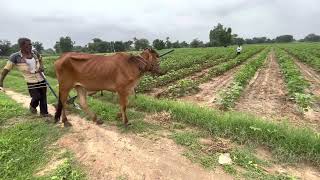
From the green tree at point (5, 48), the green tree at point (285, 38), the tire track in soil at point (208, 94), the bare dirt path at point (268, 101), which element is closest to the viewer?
the bare dirt path at point (268, 101)

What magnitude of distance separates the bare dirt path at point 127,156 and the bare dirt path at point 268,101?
433 cm

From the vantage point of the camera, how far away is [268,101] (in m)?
12.6

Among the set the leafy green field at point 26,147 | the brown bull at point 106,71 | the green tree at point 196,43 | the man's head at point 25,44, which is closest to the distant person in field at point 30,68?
the man's head at point 25,44

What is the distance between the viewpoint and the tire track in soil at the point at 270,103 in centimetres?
1042

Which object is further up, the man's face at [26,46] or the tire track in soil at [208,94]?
the man's face at [26,46]

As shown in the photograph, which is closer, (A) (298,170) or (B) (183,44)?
(A) (298,170)

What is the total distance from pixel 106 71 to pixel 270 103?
6121 millimetres

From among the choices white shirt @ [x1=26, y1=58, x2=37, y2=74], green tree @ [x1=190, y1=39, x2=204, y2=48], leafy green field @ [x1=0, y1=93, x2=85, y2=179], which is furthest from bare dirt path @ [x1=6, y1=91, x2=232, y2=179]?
green tree @ [x1=190, y1=39, x2=204, y2=48]

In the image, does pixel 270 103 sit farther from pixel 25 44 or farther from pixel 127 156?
pixel 25 44

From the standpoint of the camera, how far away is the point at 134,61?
8.47m

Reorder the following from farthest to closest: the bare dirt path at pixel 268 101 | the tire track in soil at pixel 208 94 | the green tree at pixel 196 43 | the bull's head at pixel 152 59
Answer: the green tree at pixel 196 43
the tire track in soil at pixel 208 94
the bare dirt path at pixel 268 101
the bull's head at pixel 152 59

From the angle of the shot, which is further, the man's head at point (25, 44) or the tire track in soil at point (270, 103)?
the tire track in soil at point (270, 103)

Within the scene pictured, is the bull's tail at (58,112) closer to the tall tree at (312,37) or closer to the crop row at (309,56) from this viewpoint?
the crop row at (309,56)

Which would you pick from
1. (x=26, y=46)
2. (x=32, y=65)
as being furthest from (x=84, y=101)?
(x=26, y=46)
